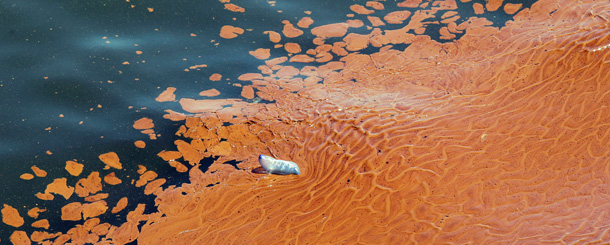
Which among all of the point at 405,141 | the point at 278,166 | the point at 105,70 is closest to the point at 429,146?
the point at 405,141

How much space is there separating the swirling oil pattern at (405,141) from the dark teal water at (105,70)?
9.7 inches

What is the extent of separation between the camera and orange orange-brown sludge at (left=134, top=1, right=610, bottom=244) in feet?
17.4

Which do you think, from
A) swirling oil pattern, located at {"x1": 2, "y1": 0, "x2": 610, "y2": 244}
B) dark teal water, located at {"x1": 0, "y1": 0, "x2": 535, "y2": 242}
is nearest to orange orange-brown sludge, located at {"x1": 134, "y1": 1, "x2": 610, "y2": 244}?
swirling oil pattern, located at {"x1": 2, "y1": 0, "x2": 610, "y2": 244}

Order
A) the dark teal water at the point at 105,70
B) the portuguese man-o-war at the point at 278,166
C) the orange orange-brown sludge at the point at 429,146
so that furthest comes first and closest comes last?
the dark teal water at the point at 105,70 → the portuguese man-o-war at the point at 278,166 → the orange orange-brown sludge at the point at 429,146

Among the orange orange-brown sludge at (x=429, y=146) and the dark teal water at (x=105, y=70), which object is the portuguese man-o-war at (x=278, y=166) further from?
the dark teal water at (x=105, y=70)

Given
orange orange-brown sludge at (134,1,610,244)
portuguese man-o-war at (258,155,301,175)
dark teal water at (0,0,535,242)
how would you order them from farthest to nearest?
dark teal water at (0,0,535,242)
portuguese man-o-war at (258,155,301,175)
orange orange-brown sludge at (134,1,610,244)

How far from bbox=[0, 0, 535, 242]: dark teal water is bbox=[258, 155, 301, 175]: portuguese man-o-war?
1265 mm

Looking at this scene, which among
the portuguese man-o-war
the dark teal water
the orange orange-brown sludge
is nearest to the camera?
the orange orange-brown sludge

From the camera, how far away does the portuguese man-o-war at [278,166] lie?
5945 millimetres

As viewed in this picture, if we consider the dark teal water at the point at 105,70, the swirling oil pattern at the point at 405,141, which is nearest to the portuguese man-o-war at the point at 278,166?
the swirling oil pattern at the point at 405,141

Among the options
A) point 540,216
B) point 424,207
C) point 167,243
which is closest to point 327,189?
point 424,207

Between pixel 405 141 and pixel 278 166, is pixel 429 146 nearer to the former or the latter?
pixel 405 141

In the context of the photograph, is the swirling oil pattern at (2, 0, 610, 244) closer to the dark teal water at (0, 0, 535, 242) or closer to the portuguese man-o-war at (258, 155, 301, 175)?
the portuguese man-o-war at (258, 155, 301, 175)

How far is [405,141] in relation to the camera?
20.5 ft
